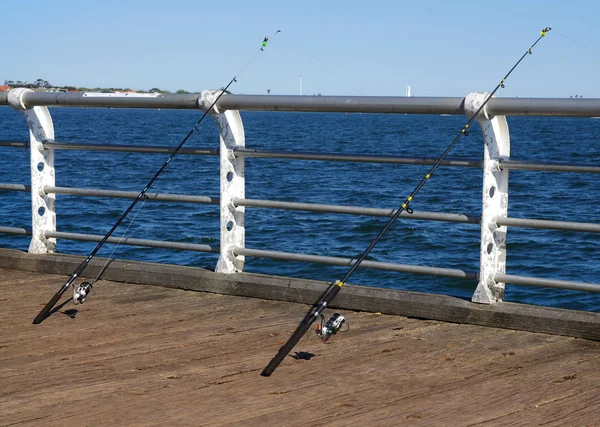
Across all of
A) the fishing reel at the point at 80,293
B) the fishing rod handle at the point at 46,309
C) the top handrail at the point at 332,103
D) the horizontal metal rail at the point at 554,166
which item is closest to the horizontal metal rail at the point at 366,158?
the horizontal metal rail at the point at 554,166

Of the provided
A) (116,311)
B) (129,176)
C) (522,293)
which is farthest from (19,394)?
(129,176)

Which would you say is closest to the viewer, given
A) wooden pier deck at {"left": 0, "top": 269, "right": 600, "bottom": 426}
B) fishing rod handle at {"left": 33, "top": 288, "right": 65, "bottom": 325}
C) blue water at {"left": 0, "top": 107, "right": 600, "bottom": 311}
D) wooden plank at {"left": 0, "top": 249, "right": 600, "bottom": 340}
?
wooden pier deck at {"left": 0, "top": 269, "right": 600, "bottom": 426}

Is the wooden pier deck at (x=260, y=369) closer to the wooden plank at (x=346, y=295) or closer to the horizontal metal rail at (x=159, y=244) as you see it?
the wooden plank at (x=346, y=295)

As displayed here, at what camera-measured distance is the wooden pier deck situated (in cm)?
334

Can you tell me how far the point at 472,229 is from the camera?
Result: 17.9 meters

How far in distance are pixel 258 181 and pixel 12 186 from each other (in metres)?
22.4

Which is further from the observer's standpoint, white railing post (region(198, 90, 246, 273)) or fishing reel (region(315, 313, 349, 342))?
white railing post (region(198, 90, 246, 273))

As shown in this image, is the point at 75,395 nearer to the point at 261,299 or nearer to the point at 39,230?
the point at 261,299

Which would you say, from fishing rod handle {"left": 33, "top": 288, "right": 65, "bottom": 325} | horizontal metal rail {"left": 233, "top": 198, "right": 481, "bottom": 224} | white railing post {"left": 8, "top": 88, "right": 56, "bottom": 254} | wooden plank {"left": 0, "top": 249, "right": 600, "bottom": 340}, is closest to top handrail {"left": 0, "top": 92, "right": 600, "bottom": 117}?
white railing post {"left": 8, "top": 88, "right": 56, "bottom": 254}

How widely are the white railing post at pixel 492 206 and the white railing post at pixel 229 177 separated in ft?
4.25

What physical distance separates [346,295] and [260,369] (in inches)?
44.8

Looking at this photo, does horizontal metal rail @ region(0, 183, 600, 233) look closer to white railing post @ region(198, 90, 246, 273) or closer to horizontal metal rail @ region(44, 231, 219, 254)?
white railing post @ region(198, 90, 246, 273)

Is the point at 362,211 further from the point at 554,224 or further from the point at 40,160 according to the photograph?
the point at 40,160

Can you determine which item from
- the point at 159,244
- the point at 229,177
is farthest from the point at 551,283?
the point at 159,244
